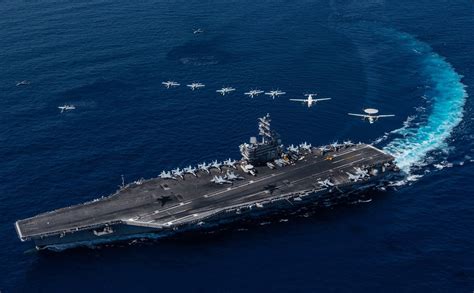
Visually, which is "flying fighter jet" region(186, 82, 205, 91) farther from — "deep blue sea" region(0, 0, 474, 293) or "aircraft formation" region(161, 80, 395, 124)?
"deep blue sea" region(0, 0, 474, 293)

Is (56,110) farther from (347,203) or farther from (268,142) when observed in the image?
(347,203)

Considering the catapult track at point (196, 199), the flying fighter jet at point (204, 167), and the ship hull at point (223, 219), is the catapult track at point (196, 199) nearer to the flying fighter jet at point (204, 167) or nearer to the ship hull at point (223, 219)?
the ship hull at point (223, 219)

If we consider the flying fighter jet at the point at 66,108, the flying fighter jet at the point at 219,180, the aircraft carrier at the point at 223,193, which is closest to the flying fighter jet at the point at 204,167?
the aircraft carrier at the point at 223,193

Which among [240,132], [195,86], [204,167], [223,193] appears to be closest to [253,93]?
[195,86]

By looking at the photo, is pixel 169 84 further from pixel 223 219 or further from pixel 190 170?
pixel 223 219

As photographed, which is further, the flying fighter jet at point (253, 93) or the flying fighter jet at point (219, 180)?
the flying fighter jet at point (253, 93)
